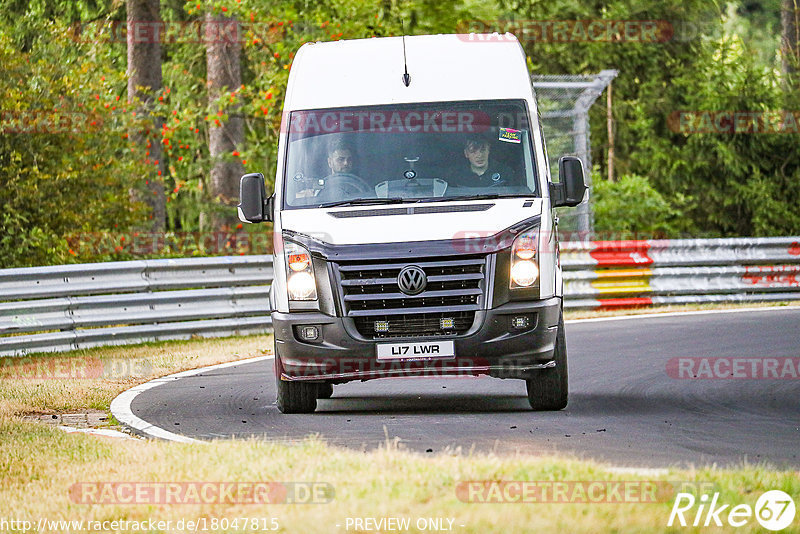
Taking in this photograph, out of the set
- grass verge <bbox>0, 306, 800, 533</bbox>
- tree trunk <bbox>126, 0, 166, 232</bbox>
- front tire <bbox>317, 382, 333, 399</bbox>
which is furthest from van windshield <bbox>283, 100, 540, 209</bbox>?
tree trunk <bbox>126, 0, 166, 232</bbox>

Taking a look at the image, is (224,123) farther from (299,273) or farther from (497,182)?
(299,273)

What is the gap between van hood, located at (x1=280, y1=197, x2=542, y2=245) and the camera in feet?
32.7

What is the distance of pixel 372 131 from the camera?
1088 centimetres

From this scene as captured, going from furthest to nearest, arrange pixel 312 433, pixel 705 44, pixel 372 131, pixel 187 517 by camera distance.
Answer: pixel 705 44, pixel 372 131, pixel 312 433, pixel 187 517

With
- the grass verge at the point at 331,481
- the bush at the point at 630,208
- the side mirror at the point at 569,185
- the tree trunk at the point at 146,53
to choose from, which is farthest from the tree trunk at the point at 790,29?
the grass verge at the point at 331,481

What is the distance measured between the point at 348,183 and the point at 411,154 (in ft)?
1.72

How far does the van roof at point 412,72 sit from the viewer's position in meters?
11.1

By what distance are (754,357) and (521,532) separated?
885 cm

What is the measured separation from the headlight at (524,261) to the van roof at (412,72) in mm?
1530

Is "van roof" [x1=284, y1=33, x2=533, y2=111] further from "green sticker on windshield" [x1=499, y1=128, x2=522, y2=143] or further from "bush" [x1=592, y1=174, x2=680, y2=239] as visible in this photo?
"bush" [x1=592, y1=174, x2=680, y2=239]

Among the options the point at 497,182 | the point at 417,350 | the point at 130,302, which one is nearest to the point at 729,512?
the point at 417,350

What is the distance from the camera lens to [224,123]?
28.8 metres

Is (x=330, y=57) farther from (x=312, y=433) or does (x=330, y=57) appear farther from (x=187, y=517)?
(x=187, y=517)

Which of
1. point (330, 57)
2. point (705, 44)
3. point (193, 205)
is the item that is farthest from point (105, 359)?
point (705, 44)
